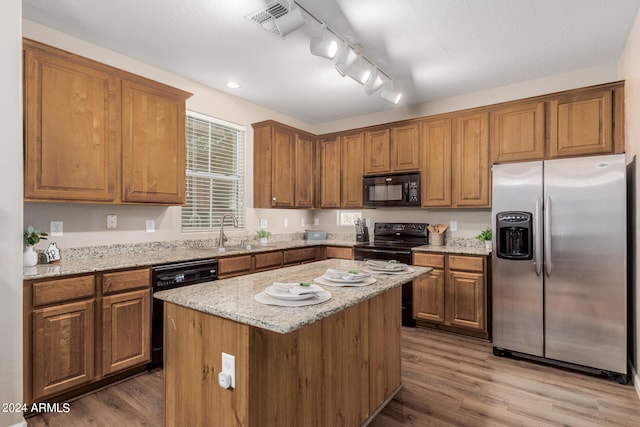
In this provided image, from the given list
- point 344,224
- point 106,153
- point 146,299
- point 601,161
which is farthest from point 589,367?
point 106,153

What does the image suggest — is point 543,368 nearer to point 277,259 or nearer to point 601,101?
point 601,101

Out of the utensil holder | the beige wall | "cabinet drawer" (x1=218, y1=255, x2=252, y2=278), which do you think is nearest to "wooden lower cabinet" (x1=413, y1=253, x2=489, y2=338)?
the utensil holder

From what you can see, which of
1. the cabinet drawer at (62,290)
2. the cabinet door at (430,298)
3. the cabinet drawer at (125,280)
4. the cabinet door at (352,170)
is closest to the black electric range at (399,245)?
the cabinet door at (430,298)

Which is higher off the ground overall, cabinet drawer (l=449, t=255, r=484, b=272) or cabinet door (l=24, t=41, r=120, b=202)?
cabinet door (l=24, t=41, r=120, b=202)

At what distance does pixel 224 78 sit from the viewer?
3525 millimetres

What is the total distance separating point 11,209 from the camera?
1.86m

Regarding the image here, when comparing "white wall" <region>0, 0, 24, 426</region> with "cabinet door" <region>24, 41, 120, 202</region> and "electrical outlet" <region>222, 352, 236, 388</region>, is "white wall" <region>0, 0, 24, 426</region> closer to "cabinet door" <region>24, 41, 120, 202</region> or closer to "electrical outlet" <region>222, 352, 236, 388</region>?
"cabinet door" <region>24, 41, 120, 202</region>

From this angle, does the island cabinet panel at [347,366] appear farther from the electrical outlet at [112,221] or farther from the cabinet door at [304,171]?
the cabinet door at [304,171]

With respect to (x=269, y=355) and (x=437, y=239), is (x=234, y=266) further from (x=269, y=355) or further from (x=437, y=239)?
(x=437, y=239)

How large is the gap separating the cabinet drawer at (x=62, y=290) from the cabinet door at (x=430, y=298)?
2966mm

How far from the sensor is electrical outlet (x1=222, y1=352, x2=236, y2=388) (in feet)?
4.28

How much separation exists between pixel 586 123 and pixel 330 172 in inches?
118

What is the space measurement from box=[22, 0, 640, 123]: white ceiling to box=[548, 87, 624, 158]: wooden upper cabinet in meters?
0.38

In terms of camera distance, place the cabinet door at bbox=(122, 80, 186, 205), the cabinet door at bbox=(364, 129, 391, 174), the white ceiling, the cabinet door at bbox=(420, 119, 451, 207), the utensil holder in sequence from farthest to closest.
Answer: the cabinet door at bbox=(364, 129, 391, 174)
the utensil holder
the cabinet door at bbox=(420, 119, 451, 207)
the cabinet door at bbox=(122, 80, 186, 205)
the white ceiling
